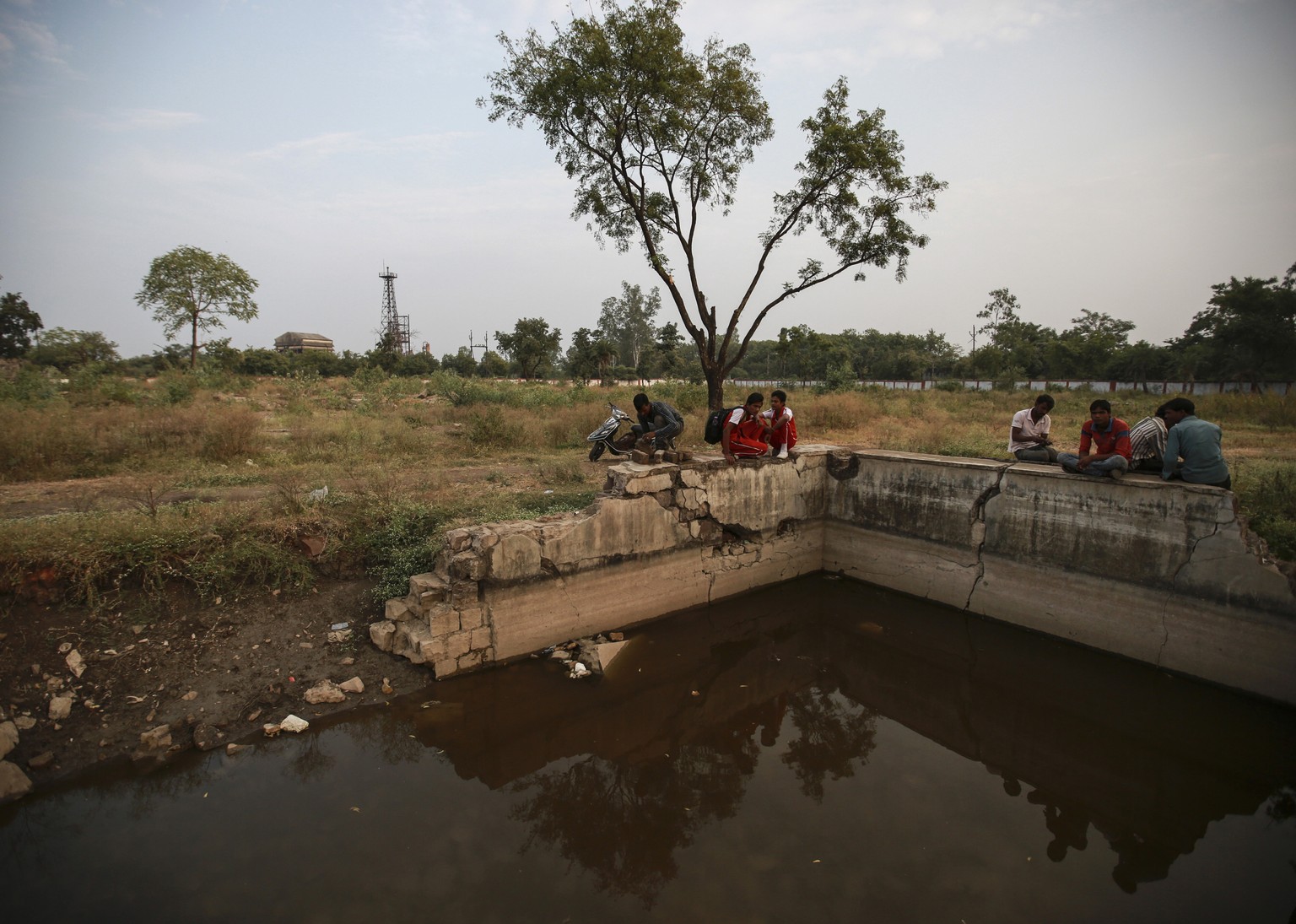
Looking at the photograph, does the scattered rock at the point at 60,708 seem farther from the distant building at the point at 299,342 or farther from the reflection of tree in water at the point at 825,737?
the distant building at the point at 299,342

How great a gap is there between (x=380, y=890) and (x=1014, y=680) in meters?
4.92

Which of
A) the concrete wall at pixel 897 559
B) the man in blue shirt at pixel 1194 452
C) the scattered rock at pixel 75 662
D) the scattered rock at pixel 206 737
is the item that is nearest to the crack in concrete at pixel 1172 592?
the concrete wall at pixel 897 559

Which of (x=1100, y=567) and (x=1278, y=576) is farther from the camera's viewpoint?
(x=1100, y=567)

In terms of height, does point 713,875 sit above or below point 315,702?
below

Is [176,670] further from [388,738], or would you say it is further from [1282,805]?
[1282,805]

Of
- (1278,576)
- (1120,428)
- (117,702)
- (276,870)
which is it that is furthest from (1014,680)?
(117,702)

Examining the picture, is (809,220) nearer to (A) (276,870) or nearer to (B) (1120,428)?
(B) (1120,428)

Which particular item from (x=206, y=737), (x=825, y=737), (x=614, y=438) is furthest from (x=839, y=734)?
(x=614, y=438)

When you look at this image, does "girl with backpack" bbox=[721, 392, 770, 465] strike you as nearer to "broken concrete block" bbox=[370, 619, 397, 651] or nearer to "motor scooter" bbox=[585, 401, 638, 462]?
"motor scooter" bbox=[585, 401, 638, 462]

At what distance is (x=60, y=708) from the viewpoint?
3.85 metres

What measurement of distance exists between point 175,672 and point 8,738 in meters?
0.84

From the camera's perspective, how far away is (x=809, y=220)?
9.88m

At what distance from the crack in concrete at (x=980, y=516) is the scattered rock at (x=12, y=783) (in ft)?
24.6

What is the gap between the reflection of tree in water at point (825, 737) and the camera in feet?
13.0
